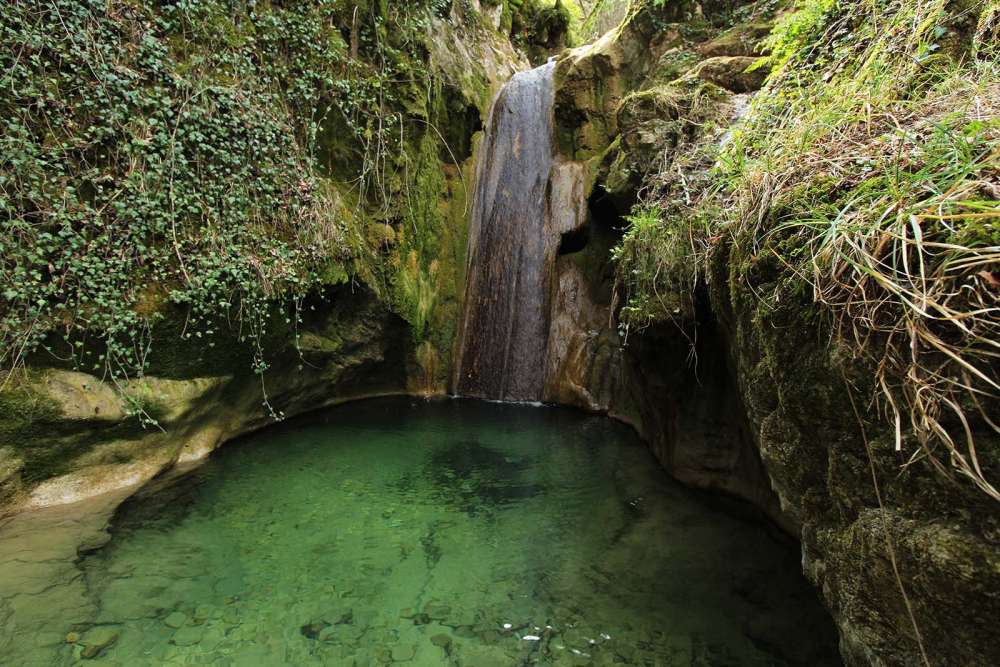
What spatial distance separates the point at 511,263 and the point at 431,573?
6.07 m

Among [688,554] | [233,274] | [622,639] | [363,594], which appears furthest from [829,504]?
[233,274]

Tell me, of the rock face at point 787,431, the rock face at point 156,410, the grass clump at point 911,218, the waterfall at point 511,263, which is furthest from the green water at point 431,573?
the waterfall at point 511,263

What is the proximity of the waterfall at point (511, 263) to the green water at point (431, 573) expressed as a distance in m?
3.10

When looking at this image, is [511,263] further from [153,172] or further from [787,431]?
[787,431]

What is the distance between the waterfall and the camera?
8359mm

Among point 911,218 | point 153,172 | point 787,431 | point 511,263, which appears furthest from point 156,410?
point 511,263

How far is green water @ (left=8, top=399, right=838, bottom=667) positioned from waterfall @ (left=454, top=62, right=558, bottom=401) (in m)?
3.10

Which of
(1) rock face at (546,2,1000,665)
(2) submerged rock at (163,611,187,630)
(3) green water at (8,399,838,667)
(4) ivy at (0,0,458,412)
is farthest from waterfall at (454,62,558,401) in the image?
(2) submerged rock at (163,611,187,630)

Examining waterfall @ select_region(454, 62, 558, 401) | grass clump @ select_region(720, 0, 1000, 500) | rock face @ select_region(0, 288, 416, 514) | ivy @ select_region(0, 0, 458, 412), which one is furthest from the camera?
waterfall @ select_region(454, 62, 558, 401)

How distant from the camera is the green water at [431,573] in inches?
105

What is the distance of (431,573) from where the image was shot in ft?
11.1

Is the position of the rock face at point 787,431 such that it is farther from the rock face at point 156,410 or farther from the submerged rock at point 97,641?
the rock face at point 156,410

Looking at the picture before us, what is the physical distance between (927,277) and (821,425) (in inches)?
26.3

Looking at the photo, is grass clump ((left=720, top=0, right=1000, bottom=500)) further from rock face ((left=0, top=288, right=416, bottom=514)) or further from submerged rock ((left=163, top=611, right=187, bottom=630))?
rock face ((left=0, top=288, right=416, bottom=514))
